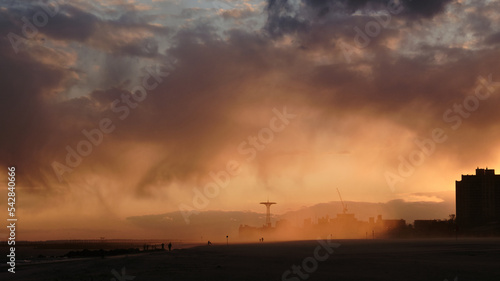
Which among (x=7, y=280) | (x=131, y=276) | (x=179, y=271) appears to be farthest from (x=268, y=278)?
(x=7, y=280)

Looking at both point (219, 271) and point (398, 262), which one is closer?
point (219, 271)

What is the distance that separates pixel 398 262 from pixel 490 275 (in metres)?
9.63

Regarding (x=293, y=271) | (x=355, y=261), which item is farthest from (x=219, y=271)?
(x=355, y=261)

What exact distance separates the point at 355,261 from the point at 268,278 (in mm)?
12930

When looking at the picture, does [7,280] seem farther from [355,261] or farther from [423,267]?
[423,267]

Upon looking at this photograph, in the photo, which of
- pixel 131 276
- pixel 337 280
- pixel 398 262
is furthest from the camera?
pixel 398 262

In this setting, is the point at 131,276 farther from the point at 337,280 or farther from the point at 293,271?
the point at 337,280

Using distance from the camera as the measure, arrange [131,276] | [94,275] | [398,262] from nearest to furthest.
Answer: [131,276] → [94,275] → [398,262]

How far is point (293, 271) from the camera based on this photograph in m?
37.3

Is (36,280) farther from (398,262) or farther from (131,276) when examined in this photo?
(398,262)

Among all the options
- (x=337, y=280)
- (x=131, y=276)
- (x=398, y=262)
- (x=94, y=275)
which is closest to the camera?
(x=337, y=280)

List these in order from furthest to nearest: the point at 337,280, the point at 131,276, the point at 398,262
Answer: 1. the point at 398,262
2. the point at 131,276
3. the point at 337,280

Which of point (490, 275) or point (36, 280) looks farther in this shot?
point (36, 280)

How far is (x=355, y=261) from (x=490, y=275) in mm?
12879
